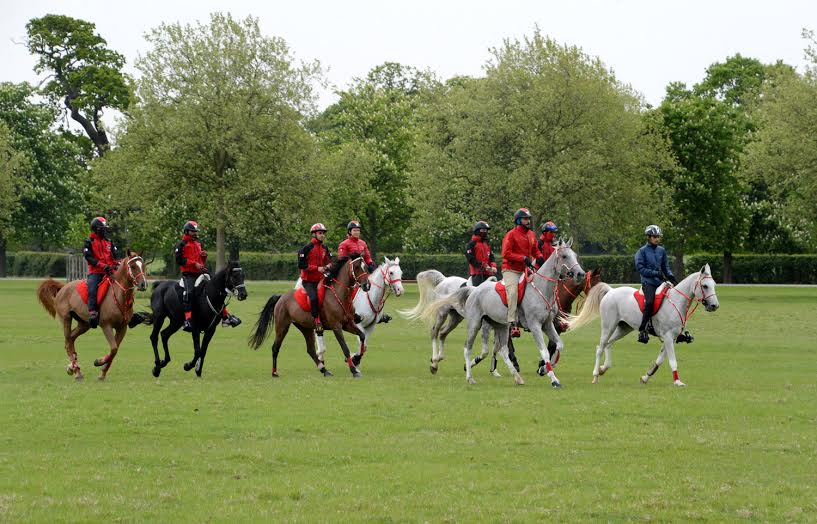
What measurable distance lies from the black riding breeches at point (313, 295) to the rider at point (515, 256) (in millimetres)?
4020

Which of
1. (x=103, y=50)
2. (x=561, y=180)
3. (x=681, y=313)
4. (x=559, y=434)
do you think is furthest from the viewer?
(x=103, y=50)

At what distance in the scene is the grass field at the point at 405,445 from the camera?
10812 millimetres

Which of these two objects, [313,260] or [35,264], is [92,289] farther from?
[35,264]

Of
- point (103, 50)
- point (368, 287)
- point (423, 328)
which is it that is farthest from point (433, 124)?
point (368, 287)

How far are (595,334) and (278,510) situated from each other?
27.4m

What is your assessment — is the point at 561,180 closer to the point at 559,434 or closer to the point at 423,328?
the point at 423,328

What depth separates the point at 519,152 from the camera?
6088 cm

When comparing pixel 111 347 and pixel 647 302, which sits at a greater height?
pixel 647 302

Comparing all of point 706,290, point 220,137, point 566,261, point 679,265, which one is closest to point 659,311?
point 706,290

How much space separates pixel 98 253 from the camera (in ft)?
73.3

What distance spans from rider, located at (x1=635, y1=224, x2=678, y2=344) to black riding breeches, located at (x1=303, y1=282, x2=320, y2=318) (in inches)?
245

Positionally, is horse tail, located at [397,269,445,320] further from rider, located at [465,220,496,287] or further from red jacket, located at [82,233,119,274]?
red jacket, located at [82,233,119,274]

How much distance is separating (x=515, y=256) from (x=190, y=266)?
6.46 m

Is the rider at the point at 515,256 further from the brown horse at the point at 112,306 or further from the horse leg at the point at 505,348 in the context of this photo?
→ the brown horse at the point at 112,306
